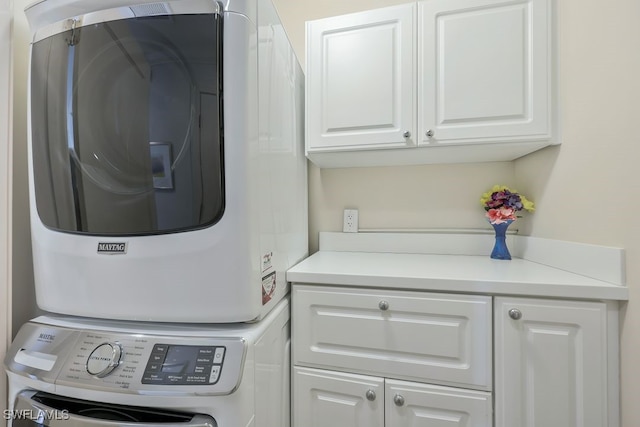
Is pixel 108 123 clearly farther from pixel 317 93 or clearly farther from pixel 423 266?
pixel 423 266

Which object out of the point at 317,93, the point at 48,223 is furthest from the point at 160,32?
the point at 317,93

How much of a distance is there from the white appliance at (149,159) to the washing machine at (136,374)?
0.18ft

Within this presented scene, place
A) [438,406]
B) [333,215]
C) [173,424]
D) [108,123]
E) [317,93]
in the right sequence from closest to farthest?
1. [173,424]
2. [108,123]
3. [438,406]
4. [317,93]
5. [333,215]

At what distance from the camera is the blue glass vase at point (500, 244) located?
1.35 metres

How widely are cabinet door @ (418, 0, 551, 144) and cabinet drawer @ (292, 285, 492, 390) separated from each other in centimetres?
71

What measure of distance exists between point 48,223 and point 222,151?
595 millimetres

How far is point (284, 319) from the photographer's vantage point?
40.6 inches

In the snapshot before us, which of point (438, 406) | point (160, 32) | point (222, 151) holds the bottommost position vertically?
point (438, 406)

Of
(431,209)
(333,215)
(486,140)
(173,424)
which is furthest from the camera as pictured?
(333,215)

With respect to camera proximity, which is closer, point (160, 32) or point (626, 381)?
point (160, 32)

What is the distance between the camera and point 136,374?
0.66 metres

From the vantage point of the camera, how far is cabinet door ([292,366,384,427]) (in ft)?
3.30

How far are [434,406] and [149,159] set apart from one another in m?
1.17

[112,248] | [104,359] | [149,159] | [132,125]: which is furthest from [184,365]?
[132,125]
